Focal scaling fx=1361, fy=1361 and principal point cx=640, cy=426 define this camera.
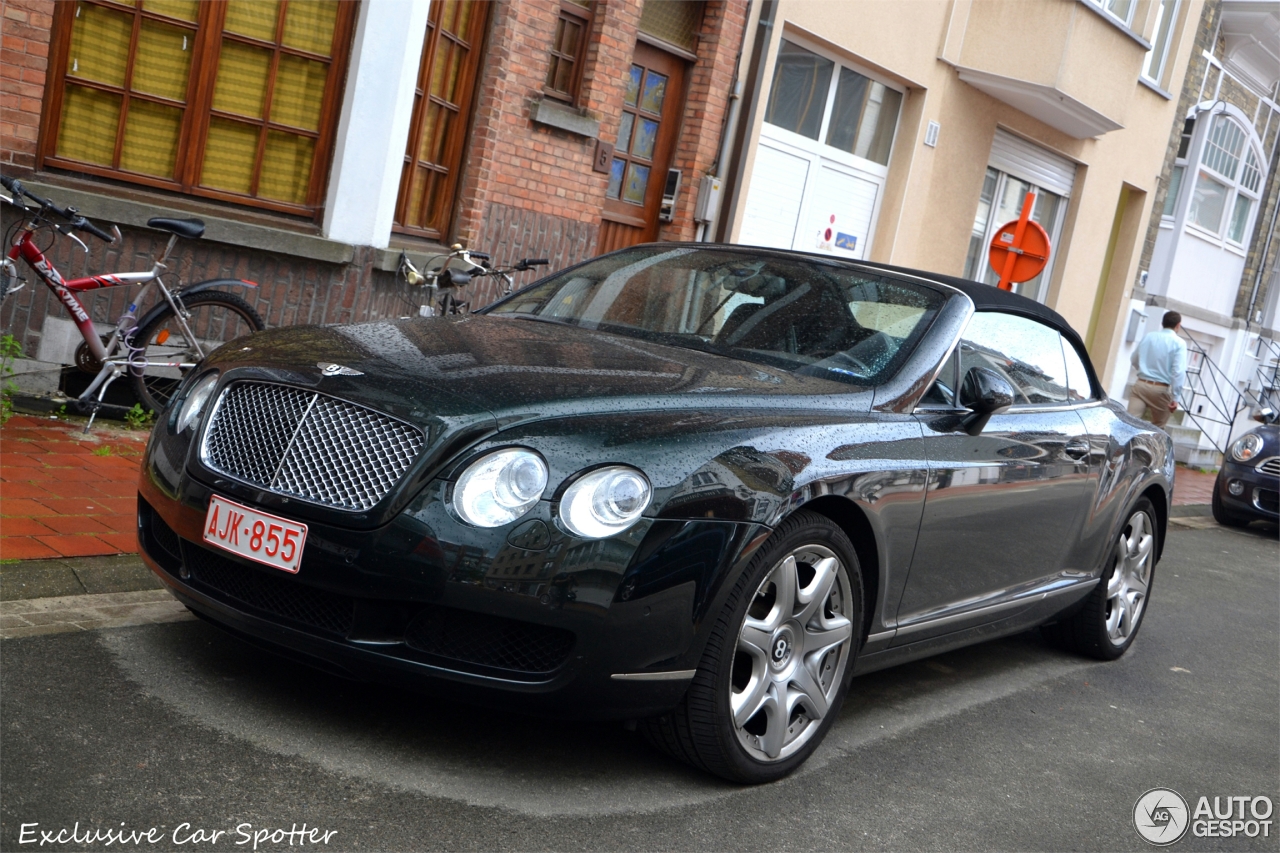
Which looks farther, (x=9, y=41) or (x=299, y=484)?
(x=9, y=41)

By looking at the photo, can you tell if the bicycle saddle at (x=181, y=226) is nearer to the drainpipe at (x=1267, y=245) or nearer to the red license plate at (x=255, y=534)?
the red license plate at (x=255, y=534)

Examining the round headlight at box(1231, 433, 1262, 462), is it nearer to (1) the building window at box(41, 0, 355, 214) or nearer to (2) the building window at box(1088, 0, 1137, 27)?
(2) the building window at box(1088, 0, 1137, 27)

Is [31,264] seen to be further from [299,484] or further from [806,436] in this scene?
[806,436]

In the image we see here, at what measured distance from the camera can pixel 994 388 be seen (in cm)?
440

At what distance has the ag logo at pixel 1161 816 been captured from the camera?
3.94 m

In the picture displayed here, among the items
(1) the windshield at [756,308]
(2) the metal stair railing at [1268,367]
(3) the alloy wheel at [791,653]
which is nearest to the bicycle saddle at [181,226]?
(1) the windshield at [756,308]

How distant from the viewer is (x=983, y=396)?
4398 millimetres

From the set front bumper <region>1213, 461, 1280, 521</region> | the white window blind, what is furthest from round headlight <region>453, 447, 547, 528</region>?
the white window blind

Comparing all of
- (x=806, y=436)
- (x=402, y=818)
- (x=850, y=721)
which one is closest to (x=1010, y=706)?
(x=850, y=721)

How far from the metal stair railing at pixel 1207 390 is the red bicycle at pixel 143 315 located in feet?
58.0

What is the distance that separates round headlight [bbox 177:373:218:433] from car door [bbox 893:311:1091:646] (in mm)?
2134

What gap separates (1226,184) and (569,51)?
16.5 meters

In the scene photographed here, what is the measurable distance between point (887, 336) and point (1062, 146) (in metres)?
14.3

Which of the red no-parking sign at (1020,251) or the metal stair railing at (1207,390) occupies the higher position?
the red no-parking sign at (1020,251)
